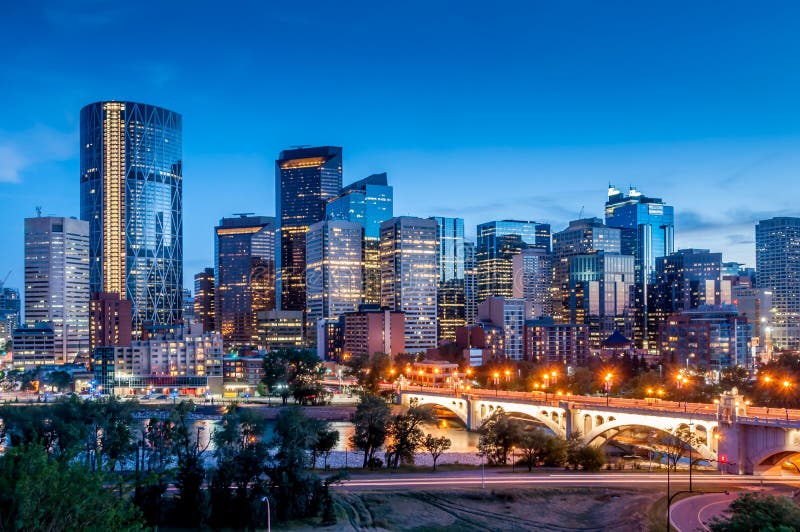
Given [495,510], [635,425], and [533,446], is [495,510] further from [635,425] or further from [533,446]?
[635,425]

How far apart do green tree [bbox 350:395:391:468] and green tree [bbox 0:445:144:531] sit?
4536 cm

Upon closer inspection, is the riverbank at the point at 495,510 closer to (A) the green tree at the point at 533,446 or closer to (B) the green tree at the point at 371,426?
(A) the green tree at the point at 533,446

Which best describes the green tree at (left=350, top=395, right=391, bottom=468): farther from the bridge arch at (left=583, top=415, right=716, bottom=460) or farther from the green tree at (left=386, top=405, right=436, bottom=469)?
the bridge arch at (left=583, top=415, right=716, bottom=460)

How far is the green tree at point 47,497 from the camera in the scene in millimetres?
26125

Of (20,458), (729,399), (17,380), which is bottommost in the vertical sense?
(17,380)

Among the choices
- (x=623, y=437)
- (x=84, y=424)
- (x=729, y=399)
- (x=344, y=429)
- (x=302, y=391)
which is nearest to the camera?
(x=729, y=399)

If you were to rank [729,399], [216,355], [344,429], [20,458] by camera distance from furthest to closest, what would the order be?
[216,355]
[344,429]
[729,399]
[20,458]

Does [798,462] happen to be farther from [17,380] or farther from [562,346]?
[17,380]

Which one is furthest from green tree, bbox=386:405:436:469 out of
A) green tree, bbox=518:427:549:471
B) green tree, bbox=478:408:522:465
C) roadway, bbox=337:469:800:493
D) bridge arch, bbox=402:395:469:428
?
bridge arch, bbox=402:395:469:428

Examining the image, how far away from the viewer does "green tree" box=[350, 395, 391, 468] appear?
73.7m

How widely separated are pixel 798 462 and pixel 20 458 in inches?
2437

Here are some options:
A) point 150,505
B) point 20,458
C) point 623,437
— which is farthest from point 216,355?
→ point 20,458

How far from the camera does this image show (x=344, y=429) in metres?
111

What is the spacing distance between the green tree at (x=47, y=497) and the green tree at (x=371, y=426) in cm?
4536
